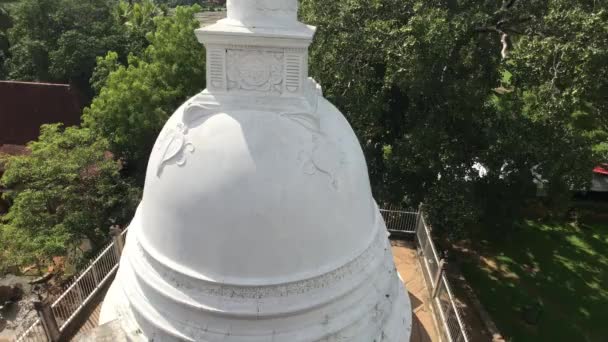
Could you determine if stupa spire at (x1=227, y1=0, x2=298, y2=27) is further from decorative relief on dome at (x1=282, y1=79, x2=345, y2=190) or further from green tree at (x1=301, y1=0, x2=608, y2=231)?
green tree at (x1=301, y1=0, x2=608, y2=231)

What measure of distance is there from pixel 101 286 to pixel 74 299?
0.89 m

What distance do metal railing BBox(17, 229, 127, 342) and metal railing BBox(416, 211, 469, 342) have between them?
898cm

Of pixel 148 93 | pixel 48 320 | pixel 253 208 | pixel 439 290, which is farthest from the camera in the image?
pixel 148 93

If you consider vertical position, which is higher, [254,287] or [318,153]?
[318,153]

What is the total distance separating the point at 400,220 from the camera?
48.2 feet

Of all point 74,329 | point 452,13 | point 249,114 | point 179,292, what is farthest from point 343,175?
point 452,13

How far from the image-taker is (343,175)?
22.0ft

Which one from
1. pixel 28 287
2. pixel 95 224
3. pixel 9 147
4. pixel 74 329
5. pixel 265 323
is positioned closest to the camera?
pixel 265 323

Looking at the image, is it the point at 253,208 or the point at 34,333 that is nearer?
the point at 253,208

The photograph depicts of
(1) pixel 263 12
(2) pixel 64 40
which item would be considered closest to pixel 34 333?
(1) pixel 263 12

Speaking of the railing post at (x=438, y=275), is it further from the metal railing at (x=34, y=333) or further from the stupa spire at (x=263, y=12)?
the metal railing at (x=34, y=333)

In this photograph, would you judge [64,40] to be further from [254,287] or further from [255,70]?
[254,287]

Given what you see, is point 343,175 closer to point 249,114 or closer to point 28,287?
point 249,114

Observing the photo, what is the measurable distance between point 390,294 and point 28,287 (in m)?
14.6
